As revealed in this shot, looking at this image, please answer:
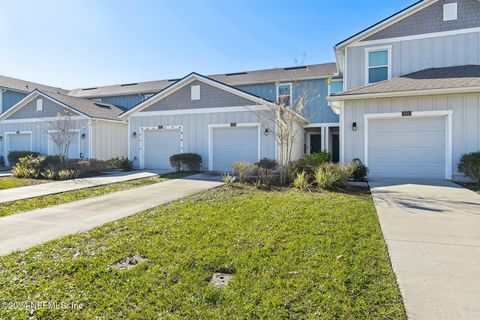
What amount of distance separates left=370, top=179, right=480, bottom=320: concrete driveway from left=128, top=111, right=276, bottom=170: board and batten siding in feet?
21.7

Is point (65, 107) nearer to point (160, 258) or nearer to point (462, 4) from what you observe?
point (160, 258)

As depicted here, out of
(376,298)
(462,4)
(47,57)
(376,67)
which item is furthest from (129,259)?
(462,4)

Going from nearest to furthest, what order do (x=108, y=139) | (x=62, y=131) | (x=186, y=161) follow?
(x=186, y=161) < (x=62, y=131) < (x=108, y=139)

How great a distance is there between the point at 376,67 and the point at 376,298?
505 inches

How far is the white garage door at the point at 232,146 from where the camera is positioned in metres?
13.9

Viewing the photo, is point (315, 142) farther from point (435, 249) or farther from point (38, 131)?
point (38, 131)

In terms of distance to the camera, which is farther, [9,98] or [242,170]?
[9,98]

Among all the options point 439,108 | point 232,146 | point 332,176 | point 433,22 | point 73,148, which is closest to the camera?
point 332,176

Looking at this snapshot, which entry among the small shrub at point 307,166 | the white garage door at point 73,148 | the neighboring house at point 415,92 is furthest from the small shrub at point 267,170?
the white garage door at point 73,148

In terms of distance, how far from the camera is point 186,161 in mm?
14219

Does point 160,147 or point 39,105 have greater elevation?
point 39,105

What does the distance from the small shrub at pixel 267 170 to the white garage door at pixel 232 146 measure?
→ 9.83ft

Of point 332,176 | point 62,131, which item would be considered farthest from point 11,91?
point 332,176

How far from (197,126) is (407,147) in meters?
9.51
